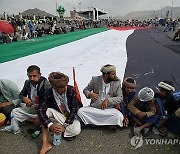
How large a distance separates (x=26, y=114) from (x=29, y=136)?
0.97 feet

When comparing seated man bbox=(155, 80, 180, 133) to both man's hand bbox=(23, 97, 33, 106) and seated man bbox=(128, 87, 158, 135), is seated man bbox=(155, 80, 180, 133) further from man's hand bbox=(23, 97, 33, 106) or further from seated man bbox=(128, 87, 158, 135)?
man's hand bbox=(23, 97, 33, 106)

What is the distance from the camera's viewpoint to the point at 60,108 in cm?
272

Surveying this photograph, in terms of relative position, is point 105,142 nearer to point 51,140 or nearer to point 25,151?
point 51,140

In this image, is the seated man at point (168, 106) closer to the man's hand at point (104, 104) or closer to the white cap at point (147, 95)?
the white cap at point (147, 95)

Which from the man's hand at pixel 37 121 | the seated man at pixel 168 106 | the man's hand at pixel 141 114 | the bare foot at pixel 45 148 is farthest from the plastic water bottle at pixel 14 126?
the seated man at pixel 168 106

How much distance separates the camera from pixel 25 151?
7.98ft

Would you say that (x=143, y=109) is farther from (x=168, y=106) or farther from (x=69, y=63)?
(x=69, y=63)

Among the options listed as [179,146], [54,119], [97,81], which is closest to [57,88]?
[54,119]

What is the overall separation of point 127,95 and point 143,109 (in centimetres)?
34

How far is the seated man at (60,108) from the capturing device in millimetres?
2537

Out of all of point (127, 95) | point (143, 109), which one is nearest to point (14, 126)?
point (127, 95)

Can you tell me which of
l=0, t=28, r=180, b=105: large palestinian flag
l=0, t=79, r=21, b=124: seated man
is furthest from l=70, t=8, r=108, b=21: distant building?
l=0, t=79, r=21, b=124: seated man

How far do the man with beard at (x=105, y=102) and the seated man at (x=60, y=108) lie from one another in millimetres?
153

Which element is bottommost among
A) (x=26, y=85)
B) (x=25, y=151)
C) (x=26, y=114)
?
(x=25, y=151)
